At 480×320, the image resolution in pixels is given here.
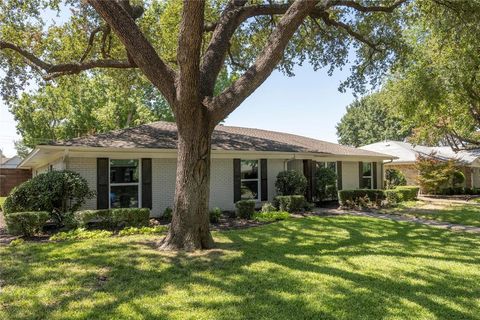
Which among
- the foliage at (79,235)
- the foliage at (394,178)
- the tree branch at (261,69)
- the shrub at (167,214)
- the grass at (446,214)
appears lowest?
the grass at (446,214)

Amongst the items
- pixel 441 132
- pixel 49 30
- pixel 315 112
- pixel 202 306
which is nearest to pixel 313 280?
pixel 202 306

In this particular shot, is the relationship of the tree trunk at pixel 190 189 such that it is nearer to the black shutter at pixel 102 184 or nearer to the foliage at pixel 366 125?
the black shutter at pixel 102 184

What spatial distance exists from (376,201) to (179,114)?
41.7 feet

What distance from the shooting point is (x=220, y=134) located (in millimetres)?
16625

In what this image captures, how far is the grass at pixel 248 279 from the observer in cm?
429

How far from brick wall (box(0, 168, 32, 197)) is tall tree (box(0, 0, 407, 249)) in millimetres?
15156

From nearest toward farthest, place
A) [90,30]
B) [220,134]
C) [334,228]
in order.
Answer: [334,228] → [90,30] → [220,134]

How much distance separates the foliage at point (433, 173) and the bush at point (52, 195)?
21.8 meters

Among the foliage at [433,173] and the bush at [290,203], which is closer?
the bush at [290,203]

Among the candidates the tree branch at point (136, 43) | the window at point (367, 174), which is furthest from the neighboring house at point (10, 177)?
A: the window at point (367, 174)

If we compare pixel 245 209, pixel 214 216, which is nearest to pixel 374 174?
pixel 245 209

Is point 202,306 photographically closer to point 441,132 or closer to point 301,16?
point 301,16

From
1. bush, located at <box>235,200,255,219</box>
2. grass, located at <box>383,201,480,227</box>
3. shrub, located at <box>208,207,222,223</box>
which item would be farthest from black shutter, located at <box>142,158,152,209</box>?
grass, located at <box>383,201,480,227</box>

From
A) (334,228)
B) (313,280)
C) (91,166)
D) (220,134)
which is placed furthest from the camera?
(220,134)
